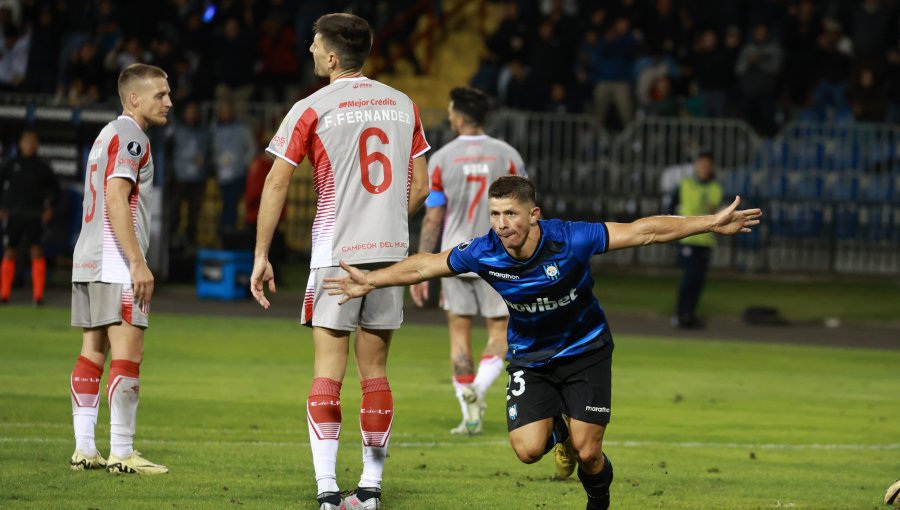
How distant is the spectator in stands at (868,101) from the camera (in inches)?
976

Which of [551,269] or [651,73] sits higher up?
[651,73]

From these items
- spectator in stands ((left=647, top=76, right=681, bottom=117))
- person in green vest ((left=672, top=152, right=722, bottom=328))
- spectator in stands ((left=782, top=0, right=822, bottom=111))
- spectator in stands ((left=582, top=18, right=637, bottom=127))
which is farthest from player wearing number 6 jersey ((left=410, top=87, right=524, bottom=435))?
spectator in stands ((left=782, top=0, right=822, bottom=111))

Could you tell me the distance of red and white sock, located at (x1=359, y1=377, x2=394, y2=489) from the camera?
24.9 ft

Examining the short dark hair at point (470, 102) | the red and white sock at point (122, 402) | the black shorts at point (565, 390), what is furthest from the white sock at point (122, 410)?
the short dark hair at point (470, 102)

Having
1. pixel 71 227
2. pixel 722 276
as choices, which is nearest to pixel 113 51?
pixel 71 227

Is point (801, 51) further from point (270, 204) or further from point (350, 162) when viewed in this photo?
point (270, 204)

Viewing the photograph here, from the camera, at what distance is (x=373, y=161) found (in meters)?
7.56

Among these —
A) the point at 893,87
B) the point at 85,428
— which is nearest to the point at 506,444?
the point at 85,428

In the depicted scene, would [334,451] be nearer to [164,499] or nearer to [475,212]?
[164,499]

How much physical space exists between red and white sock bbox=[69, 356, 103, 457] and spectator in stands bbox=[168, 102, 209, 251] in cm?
1474

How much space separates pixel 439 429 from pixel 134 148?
149 inches

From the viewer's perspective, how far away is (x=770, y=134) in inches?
984

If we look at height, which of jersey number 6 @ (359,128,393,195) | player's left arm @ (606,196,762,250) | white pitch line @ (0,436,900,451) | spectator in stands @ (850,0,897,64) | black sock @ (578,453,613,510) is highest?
spectator in stands @ (850,0,897,64)

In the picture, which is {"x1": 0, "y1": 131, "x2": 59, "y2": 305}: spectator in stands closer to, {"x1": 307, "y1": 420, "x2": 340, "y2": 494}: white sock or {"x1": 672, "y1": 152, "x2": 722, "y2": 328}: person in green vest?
{"x1": 672, "y1": 152, "x2": 722, "y2": 328}: person in green vest
